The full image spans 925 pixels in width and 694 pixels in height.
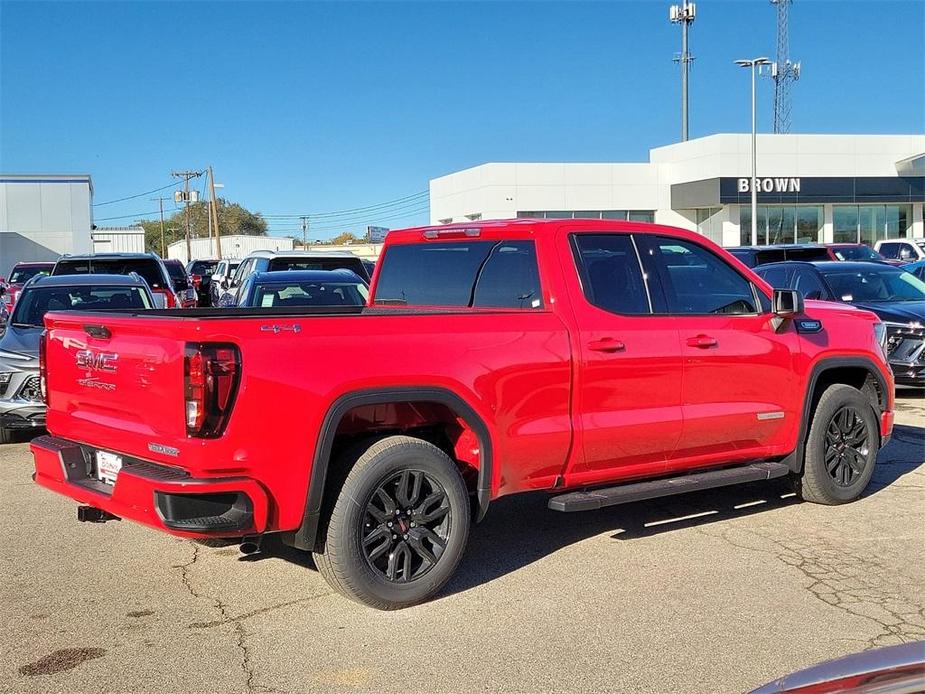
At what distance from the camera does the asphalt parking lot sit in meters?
4.30

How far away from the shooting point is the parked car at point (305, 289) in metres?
11.4

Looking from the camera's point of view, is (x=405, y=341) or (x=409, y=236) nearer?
(x=405, y=341)

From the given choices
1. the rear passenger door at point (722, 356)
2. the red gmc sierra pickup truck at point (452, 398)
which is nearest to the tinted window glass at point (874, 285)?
the red gmc sierra pickup truck at point (452, 398)

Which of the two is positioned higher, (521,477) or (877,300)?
(877,300)

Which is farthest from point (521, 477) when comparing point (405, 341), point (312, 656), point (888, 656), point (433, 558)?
point (888, 656)

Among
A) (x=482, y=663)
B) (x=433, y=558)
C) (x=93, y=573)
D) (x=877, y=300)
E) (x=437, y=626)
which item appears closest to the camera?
(x=482, y=663)

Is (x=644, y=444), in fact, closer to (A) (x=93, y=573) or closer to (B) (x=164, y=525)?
(B) (x=164, y=525)

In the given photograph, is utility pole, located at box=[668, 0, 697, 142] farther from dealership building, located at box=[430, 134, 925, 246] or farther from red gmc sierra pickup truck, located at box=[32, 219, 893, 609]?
red gmc sierra pickup truck, located at box=[32, 219, 893, 609]

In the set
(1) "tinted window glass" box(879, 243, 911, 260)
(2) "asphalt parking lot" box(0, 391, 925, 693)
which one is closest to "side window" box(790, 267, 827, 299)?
(2) "asphalt parking lot" box(0, 391, 925, 693)

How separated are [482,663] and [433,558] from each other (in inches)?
34.4

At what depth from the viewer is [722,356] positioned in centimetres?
630

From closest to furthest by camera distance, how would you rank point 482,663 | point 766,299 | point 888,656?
point 888,656 < point 482,663 < point 766,299

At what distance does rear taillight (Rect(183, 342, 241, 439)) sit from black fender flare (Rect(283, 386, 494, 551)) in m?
0.49

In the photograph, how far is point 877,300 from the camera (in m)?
13.0
